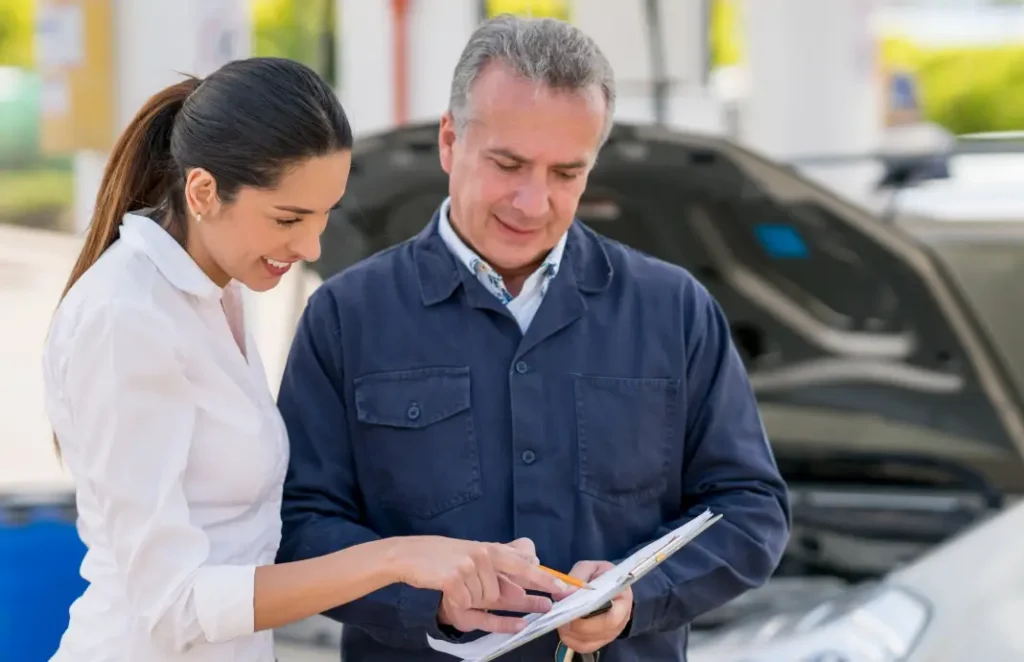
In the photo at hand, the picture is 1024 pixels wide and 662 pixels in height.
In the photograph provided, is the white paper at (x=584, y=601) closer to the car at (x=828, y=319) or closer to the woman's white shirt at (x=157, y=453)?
the woman's white shirt at (x=157, y=453)

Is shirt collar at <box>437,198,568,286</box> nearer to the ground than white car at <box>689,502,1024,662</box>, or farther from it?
farther from it

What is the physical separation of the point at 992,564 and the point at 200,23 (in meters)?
2.50

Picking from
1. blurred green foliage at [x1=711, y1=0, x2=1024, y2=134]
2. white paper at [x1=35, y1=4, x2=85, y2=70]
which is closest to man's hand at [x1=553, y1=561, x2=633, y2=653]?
white paper at [x1=35, y1=4, x2=85, y2=70]

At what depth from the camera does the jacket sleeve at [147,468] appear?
61.9 inches

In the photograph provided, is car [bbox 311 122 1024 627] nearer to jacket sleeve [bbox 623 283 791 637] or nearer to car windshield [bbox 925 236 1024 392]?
car windshield [bbox 925 236 1024 392]

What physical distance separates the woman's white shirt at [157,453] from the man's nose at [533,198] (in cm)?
40

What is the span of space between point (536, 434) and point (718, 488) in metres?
0.26

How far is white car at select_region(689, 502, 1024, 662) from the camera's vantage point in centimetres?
256

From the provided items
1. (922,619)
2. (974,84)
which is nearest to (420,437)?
(922,619)

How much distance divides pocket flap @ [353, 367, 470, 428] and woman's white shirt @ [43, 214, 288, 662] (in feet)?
0.65

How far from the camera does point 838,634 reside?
2.61m

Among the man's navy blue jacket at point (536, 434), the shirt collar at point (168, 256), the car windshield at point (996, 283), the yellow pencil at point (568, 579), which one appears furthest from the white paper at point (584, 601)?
the car windshield at point (996, 283)

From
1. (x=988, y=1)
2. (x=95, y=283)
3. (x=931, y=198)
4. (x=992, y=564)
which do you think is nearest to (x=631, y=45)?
(x=931, y=198)

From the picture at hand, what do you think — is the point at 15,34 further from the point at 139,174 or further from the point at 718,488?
the point at 718,488
